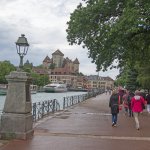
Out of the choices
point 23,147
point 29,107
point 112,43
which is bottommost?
point 23,147

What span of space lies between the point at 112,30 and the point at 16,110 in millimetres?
14449

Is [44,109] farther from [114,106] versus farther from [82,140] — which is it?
[82,140]

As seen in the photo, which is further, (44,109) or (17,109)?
(44,109)

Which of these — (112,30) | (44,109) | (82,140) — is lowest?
(82,140)

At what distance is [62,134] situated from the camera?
671 inches

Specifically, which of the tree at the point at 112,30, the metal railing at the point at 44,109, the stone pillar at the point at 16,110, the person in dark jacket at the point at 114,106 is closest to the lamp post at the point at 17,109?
the stone pillar at the point at 16,110

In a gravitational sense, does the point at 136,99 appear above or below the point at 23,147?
above

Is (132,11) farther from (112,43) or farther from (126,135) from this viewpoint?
(126,135)

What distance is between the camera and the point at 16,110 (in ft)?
50.5

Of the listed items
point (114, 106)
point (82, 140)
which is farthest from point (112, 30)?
point (82, 140)

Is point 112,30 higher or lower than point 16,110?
higher

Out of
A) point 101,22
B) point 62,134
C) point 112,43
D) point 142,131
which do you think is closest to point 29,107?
point 62,134

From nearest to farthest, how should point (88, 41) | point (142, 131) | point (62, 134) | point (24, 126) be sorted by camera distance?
point (24, 126) → point (62, 134) → point (142, 131) → point (88, 41)

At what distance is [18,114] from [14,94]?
2.39ft
